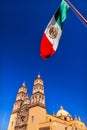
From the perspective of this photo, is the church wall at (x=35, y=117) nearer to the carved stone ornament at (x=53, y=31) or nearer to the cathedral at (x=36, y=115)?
the cathedral at (x=36, y=115)

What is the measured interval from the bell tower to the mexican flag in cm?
3175

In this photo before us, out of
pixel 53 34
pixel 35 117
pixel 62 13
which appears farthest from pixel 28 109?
pixel 62 13

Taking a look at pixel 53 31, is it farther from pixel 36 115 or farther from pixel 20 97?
pixel 20 97

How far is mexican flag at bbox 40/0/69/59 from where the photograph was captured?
26.2ft

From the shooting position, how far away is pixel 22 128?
39812 millimetres

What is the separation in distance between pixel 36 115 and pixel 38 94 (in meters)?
4.85

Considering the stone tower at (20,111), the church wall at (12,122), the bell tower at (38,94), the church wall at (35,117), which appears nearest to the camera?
the church wall at (35,117)

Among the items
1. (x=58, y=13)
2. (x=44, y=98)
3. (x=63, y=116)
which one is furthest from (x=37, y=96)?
(x=58, y=13)

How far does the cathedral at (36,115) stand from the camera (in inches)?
1384

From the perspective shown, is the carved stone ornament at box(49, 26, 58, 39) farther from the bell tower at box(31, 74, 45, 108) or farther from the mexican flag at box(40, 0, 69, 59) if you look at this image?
the bell tower at box(31, 74, 45, 108)

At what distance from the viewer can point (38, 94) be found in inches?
1587


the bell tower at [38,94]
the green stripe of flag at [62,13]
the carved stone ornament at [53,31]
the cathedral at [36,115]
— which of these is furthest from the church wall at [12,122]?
the green stripe of flag at [62,13]

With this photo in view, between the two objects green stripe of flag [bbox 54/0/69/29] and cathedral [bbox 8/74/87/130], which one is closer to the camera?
green stripe of flag [bbox 54/0/69/29]

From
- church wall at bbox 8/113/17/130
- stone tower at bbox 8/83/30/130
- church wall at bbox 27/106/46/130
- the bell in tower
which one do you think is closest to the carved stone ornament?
church wall at bbox 27/106/46/130
